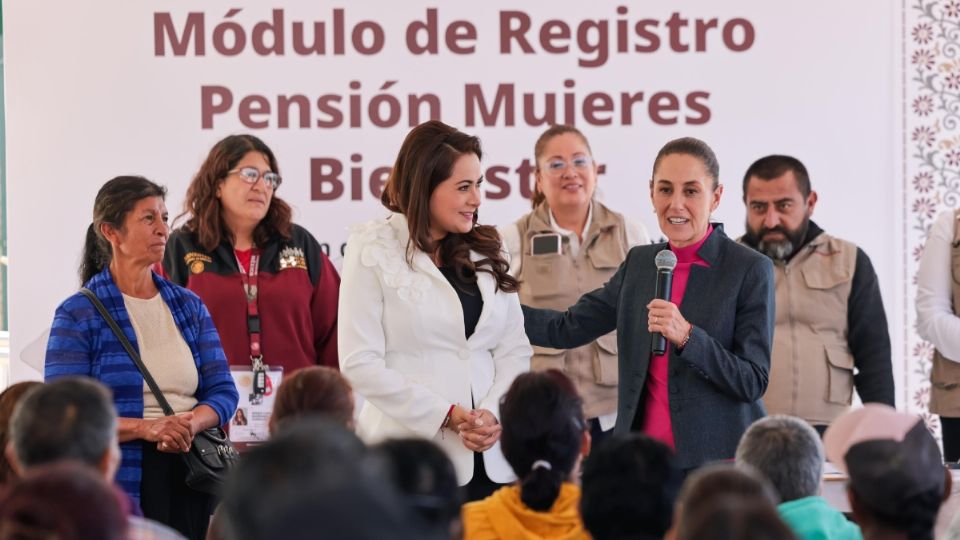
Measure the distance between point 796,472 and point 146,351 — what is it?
227cm

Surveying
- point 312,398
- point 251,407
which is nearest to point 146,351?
point 251,407

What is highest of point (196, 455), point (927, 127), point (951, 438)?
point (927, 127)

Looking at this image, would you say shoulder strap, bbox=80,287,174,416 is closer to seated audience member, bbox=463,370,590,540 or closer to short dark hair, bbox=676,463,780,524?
seated audience member, bbox=463,370,590,540

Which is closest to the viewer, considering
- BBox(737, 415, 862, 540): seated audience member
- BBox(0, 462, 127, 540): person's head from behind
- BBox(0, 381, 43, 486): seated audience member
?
BBox(0, 462, 127, 540): person's head from behind

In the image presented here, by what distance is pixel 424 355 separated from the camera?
13.3 feet

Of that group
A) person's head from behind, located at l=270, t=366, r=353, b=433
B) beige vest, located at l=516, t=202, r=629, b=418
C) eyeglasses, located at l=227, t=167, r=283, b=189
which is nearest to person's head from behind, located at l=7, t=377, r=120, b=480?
person's head from behind, located at l=270, t=366, r=353, b=433

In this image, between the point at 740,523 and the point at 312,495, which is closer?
the point at 312,495

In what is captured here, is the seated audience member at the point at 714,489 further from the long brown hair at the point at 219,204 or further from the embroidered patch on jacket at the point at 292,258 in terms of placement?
the long brown hair at the point at 219,204

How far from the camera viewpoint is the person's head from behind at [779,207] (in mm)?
5191

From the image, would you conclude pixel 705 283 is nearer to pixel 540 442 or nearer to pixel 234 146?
pixel 540 442

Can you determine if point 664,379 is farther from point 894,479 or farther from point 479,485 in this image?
point 894,479

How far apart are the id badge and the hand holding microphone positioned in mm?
1777

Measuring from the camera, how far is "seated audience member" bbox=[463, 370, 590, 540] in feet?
9.29

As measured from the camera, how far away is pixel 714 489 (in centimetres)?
206
